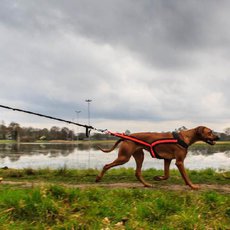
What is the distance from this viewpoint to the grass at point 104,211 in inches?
188

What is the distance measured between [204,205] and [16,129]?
111394 millimetres

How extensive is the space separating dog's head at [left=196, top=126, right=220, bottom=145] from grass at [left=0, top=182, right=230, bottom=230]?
9.73 feet

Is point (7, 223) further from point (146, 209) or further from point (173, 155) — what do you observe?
point (173, 155)

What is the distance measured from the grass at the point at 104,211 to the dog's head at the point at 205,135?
2.97 m

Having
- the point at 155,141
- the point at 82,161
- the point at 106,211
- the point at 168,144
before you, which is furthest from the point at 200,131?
the point at 82,161

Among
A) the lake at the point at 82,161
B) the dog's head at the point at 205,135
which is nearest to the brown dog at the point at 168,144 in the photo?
the dog's head at the point at 205,135

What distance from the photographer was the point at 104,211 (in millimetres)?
5402

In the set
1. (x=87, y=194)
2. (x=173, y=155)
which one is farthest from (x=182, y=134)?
(x=87, y=194)

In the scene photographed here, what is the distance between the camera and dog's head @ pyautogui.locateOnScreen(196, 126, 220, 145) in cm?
894

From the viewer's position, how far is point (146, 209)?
536 cm

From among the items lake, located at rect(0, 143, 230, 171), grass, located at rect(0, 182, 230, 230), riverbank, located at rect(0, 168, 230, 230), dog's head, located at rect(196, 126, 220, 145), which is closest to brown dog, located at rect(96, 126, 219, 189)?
dog's head, located at rect(196, 126, 220, 145)

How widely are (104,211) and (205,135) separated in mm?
4483

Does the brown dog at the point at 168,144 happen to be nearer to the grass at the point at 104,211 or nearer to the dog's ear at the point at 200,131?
the dog's ear at the point at 200,131

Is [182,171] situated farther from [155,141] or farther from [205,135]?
[205,135]
